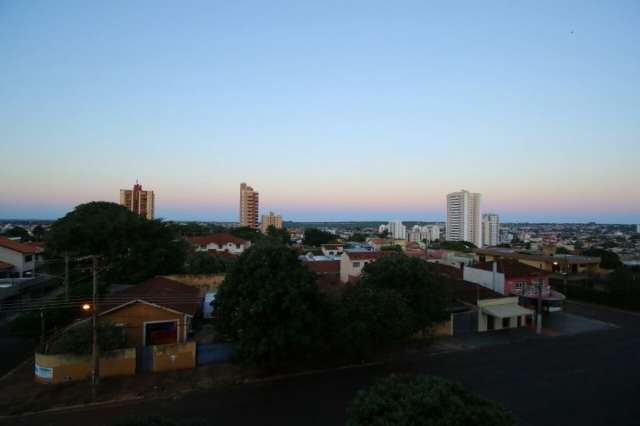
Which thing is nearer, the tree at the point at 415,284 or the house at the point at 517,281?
the tree at the point at 415,284

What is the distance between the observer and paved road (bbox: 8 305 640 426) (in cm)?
1228

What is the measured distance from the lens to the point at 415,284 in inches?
762

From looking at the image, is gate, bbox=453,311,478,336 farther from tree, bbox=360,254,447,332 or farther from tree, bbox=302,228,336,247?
tree, bbox=302,228,336,247

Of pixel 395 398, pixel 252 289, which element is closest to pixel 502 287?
pixel 252 289

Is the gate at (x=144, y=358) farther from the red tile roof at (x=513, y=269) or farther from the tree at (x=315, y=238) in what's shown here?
the tree at (x=315, y=238)

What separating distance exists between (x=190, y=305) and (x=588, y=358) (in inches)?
853

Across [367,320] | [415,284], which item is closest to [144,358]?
[367,320]

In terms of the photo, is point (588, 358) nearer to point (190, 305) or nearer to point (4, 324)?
point (190, 305)

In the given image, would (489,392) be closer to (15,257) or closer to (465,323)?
(465,323)

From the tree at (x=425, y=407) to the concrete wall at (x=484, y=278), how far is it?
24.5 meters

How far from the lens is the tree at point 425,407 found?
6.25 m

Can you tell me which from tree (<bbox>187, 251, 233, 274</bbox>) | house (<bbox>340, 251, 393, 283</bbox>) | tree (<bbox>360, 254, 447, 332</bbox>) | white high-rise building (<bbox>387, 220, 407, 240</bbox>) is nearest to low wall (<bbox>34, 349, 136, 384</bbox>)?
tree (<bbox>360, 254, 447, 332</bbox>)

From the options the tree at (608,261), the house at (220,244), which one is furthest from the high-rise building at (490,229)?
the house at (220,244)

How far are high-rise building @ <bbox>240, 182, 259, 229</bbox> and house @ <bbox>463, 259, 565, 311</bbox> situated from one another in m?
112
